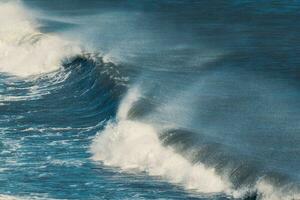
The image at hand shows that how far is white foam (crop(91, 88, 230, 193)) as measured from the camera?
32469mm

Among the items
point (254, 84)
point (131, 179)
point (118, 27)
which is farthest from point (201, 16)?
point (131, 179)

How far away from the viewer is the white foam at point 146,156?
107 ft

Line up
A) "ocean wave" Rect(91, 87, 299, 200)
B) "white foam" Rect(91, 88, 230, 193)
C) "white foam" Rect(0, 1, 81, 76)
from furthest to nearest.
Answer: "white foam" Rect(0, 1, 81, 76) < "white foam" Rect(91, 88, 230, 193) < "ocean wave" Rect(91, 87, 299, 200)

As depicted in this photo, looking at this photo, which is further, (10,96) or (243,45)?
(243,45)

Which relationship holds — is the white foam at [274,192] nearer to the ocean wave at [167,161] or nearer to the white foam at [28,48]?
the ocean wave at [167,161]

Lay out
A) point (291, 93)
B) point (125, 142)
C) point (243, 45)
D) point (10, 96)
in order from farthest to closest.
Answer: point (243, 45), point (10, 96), point (291, 93), point (125, 142)

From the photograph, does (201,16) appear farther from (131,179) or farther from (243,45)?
(131,179)

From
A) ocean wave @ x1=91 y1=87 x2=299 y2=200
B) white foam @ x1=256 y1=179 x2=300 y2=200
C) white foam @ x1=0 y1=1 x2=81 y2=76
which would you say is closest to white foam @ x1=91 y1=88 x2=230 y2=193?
ocean wave @ x1=91 y1=87 x2=299 y2=200

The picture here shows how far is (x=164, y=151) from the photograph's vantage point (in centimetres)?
3506

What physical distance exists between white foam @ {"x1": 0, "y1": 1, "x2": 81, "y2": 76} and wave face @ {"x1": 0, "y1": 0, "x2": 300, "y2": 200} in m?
0.08

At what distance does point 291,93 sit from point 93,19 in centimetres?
1680

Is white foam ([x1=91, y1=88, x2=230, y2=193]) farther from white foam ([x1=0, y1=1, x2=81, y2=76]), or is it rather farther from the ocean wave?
white foam ([x1=0, y1=1, x2=81, y2=76])

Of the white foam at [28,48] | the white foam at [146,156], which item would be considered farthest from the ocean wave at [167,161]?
the white foam at [28,48]

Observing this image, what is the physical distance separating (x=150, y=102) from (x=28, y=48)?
1372cm
